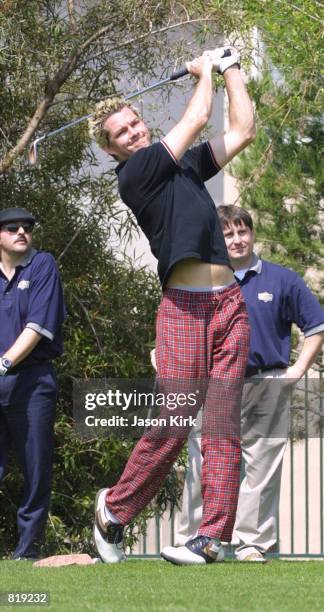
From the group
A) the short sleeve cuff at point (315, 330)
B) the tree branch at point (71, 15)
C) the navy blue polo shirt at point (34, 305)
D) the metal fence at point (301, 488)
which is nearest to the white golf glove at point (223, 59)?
the short sleeve cuff at point (315, 330)

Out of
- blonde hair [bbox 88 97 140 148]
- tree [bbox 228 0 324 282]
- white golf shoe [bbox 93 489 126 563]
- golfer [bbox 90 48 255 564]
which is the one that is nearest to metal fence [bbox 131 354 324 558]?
tree [bbox 228 0 324 282]

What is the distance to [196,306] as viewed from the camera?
4.71 m

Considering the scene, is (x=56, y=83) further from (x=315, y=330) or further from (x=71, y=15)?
(x=315, y=330)

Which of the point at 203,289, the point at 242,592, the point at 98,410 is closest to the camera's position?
the point at 242,592

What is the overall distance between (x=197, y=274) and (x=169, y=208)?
255mm

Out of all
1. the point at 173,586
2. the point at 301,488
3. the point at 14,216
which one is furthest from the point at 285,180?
the point at 173,586

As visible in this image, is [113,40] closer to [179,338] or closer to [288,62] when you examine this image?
[288,62]

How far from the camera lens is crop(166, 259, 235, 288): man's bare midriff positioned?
4.70 meters

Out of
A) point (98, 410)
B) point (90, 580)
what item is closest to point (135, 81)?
point (98, 410)

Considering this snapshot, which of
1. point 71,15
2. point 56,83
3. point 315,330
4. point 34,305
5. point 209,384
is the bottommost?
point 209,384

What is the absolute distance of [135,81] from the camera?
761 cm

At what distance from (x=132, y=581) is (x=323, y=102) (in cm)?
568

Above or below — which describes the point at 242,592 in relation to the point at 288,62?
below

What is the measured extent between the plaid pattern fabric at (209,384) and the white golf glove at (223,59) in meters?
0.79
